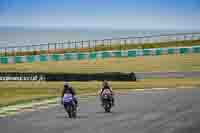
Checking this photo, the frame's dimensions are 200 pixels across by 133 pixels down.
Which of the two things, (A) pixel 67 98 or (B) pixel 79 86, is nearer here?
(A) pixel 67 98

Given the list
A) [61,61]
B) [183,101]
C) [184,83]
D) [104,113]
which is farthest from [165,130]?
[61,61]

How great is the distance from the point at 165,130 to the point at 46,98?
20610 mm

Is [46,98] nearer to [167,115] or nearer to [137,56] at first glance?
[167,115]


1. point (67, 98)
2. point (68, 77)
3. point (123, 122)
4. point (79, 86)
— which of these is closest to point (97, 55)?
point (68, 77)

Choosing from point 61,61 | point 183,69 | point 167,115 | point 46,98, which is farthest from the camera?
point 61,61

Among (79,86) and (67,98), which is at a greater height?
(67,98)

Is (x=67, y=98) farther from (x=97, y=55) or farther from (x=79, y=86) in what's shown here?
(x=97, y=55)

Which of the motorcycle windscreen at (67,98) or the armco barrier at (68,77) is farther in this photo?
the armco barrier at (68,77)

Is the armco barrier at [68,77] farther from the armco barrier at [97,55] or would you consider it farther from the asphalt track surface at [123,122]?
the asphalt track surface at [123,122]

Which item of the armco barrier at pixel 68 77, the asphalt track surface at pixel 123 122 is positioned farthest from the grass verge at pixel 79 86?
the asphalt track surface at pixel 123 122

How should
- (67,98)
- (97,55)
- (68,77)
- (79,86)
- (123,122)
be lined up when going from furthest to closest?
(97,55)
(68,77)
(79,86)
(67,98)
(123,122)

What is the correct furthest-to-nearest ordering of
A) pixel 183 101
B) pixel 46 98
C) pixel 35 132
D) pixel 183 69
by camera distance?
1. pixel 183 69
2. pixel 46 98
3. pixel 183 101
4. pixel 35 132

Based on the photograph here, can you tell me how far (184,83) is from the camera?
1956 inches

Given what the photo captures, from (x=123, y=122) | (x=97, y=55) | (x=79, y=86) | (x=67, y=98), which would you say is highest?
(x=97, y=55)
